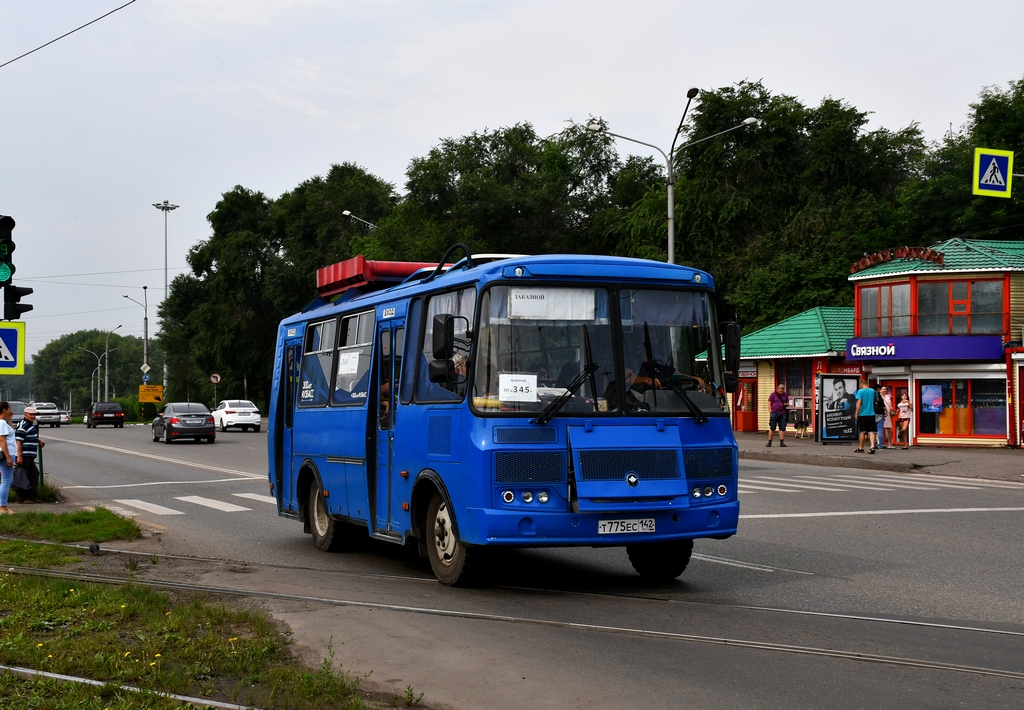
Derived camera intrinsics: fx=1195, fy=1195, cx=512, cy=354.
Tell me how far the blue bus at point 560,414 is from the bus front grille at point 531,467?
1cm

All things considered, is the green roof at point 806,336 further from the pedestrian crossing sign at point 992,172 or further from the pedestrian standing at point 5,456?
the pedestrian standing at point 5,456

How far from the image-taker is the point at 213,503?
18.8 metres

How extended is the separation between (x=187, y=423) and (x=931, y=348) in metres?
25.5

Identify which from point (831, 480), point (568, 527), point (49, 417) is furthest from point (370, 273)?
point (49, 417)

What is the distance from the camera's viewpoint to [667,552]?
10141mm

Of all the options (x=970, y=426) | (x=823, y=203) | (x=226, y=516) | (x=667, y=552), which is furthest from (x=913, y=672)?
(x=823, y=203)

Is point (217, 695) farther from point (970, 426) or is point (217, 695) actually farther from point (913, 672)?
point (970, 426)

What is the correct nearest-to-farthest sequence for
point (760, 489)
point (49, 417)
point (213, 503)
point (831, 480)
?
point (213, 503), point (760, 489), point (831, 480), point (49, 417)

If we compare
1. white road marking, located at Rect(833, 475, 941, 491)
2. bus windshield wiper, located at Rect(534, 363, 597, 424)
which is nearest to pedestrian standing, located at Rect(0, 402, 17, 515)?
bus windshield wiper, located at Rect(534, 363, 597, 424)

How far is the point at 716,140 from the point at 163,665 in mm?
53938

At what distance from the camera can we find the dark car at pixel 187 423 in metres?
42.7

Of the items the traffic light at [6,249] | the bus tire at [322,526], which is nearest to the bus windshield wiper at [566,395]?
the bus tire at [322,526]

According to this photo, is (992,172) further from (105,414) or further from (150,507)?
(105,414)

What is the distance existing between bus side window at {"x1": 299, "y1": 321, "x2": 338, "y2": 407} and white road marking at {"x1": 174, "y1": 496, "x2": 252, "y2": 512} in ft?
15.8
